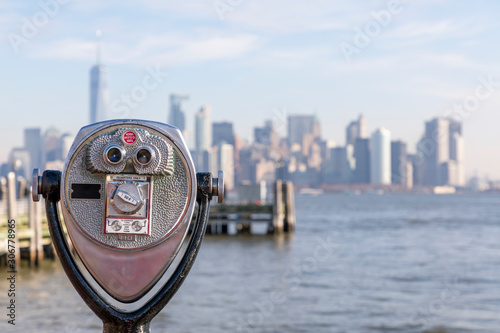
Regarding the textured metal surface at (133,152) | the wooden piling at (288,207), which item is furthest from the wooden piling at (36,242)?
the textured metal surface at (133,152)

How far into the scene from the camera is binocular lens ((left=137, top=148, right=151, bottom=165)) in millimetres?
2896

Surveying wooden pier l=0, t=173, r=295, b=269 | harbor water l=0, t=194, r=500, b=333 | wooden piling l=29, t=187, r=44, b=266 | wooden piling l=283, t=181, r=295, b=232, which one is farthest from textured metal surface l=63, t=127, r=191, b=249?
wooden piling l=283, t=181, r=295, b=232

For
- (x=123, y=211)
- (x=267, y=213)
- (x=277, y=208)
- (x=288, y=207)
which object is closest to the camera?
(x=123, y=211)

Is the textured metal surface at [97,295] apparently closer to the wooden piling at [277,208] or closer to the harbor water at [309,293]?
the harbor water at [309,293]

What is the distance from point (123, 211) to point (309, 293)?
655 inches

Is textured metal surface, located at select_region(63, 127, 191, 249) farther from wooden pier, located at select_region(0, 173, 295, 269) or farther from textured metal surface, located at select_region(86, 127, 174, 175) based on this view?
wooden pier, located at select_region(0, 173, 295, 269)

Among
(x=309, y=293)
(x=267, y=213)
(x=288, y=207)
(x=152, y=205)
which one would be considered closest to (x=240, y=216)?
(x=267, y=213)

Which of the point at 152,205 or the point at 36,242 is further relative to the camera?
the point at 36,242

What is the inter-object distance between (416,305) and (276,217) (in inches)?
805

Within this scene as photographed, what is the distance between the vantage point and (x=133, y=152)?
9.55 feet

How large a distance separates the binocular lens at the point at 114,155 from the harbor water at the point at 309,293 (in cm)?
1085

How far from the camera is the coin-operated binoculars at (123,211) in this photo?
2889 mm

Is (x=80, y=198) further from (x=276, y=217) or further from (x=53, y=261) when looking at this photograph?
(x=276, y=217)

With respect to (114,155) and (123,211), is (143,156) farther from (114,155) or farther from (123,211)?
(123,211)
